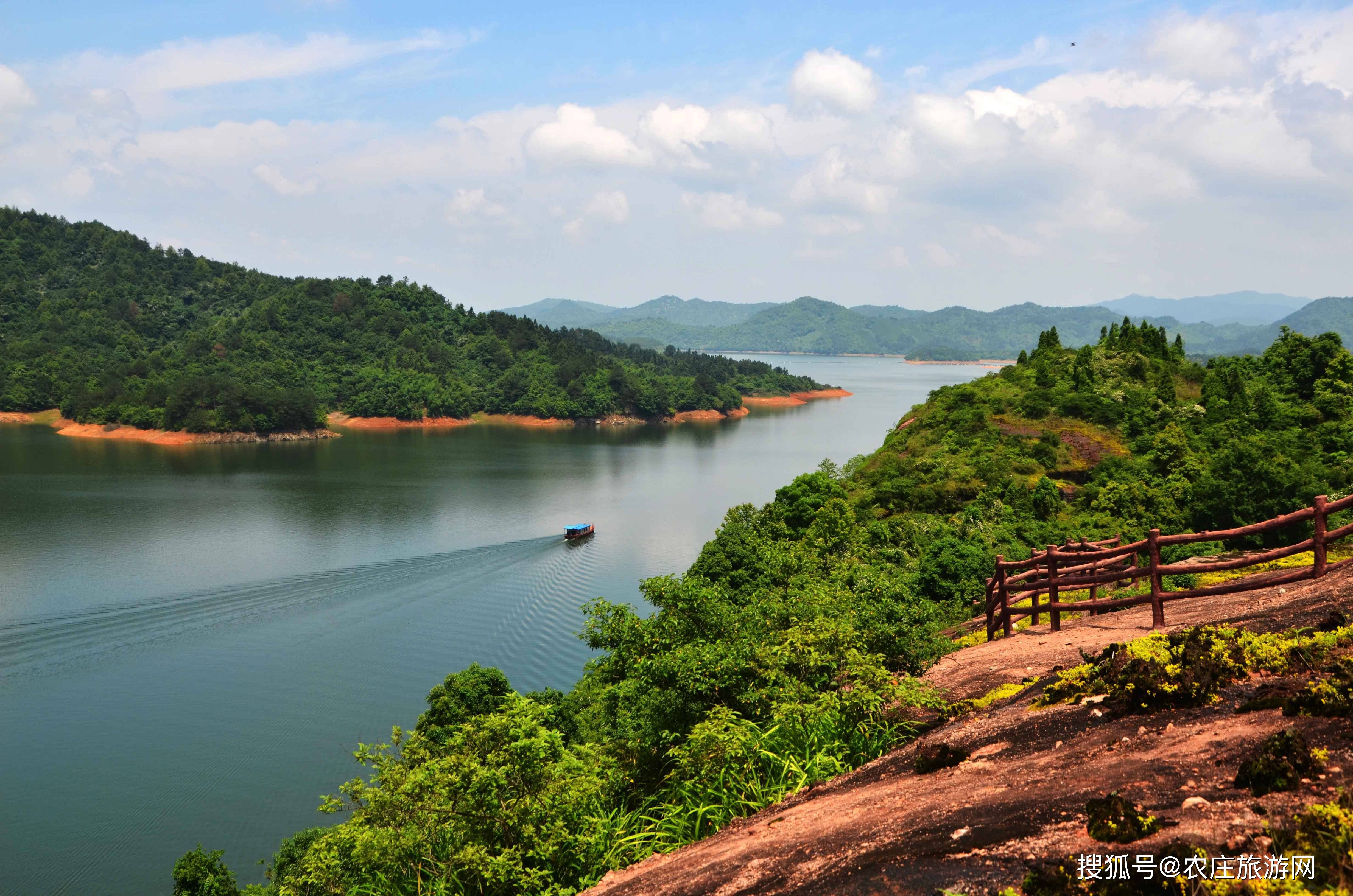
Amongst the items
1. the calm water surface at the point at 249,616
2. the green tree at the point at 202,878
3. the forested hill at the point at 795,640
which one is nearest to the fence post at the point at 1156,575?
the forested hill at the point at 795,640

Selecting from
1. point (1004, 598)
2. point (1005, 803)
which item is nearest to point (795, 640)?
point (1004, 598)

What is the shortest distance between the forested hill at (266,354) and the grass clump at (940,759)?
97537 millimetres

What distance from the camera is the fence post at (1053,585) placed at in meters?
11.4

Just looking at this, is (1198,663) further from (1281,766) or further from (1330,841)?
(1330,841)

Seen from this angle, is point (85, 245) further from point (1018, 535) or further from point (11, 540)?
point (1018, 535)

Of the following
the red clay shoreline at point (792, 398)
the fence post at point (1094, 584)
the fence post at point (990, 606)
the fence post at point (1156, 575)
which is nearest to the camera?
the fence post at point (1156, 575)

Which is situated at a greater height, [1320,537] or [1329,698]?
[1320,537]

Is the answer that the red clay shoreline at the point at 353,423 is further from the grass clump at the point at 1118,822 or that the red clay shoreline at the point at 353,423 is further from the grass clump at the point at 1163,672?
the grass clump at the point at 1118,822

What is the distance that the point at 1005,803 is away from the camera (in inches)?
228

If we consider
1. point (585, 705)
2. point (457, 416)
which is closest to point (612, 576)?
point (585, 705)

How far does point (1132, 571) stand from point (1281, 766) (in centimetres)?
510

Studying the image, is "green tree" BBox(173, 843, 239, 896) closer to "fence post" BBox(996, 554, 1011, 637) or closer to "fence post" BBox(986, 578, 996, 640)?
"fence post" BBox(986, 578, 996, 640)

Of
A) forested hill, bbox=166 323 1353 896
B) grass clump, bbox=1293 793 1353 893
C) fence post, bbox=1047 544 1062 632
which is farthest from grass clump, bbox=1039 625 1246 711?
fence post, bbox=1047 544 1062 632

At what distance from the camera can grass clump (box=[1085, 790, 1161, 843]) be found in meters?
4.77
